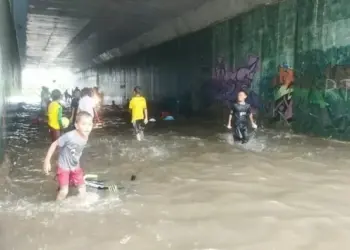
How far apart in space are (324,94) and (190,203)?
30.2 feet

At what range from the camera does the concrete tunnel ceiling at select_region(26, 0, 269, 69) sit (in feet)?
63.8

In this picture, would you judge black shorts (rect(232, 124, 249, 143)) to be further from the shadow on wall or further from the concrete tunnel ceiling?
the concrete tunnel ceiling

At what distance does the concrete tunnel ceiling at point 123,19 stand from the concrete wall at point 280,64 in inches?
29.9

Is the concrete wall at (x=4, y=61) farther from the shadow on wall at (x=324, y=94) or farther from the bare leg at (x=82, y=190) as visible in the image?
the shadow on wall at (x=324, y=94)

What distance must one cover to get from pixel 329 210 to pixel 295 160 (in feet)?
12.8

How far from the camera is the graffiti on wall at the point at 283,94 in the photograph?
51.2 feet

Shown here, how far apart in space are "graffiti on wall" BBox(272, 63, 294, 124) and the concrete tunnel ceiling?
319 cm

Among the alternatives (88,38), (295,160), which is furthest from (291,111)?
(88,38)

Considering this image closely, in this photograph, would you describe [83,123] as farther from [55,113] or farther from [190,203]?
[55,113]

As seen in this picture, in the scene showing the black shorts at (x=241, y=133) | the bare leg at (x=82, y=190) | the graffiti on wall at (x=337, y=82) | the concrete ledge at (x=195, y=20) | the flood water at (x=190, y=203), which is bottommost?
the flood water at (x=190, y=203)

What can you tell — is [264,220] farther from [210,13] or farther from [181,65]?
[181,65]

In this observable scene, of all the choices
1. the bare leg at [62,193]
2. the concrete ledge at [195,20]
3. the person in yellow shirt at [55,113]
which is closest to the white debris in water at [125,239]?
Answer: the bare leg at [62,193]

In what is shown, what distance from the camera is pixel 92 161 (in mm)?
10000

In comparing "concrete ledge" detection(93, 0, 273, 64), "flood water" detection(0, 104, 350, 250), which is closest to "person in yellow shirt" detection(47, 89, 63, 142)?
"flood water" detection(0, 104, 350, 250)
